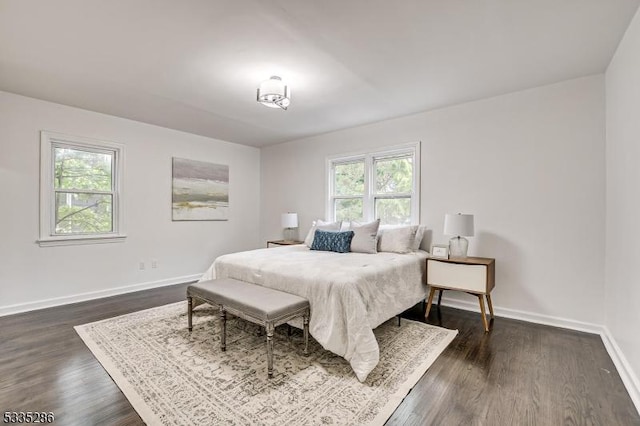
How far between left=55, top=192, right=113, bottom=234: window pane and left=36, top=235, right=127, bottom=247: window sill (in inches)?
4.8

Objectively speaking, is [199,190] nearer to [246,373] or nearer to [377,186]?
[377,186]

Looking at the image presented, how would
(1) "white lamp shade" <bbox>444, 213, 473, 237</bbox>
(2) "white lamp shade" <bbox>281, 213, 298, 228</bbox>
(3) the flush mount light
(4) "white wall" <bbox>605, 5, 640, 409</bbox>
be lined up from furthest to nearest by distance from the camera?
1. (2) "white lamp shade" <bbox>281, 213, 298, 228</bbox>
2. (1) "white lamp shade" <bbox>444, 213, 473, 237</bbox>
3. (3) the flush mount light
4. (4) "white wall" <bbox>605, 5, 640, 409</bbox>

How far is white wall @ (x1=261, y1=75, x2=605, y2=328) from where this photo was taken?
2.83m

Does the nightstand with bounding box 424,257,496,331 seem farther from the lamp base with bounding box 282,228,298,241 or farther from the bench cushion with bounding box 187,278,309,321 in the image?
the lamp base with bounding box 282,228,298,241

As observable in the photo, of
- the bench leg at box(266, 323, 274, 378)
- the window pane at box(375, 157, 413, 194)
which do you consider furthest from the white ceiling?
the bench leg at box(266, 323, 274, 378)

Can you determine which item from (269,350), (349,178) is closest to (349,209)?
(349,178)

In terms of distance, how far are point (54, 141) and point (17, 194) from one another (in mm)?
733

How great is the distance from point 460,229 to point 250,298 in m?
2.23

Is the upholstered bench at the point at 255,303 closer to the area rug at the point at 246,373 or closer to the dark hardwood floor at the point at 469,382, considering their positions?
→ the area rug at the point at 246,373

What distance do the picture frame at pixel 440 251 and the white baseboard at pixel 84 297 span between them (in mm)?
3768

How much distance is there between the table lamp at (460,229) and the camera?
10.2ft

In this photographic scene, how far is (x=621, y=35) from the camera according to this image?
7.09 ft

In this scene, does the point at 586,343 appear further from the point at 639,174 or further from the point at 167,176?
the point at 167,176

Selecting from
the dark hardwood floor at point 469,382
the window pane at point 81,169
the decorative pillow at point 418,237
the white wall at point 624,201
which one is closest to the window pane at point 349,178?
the decorative pillow at point 418,237
